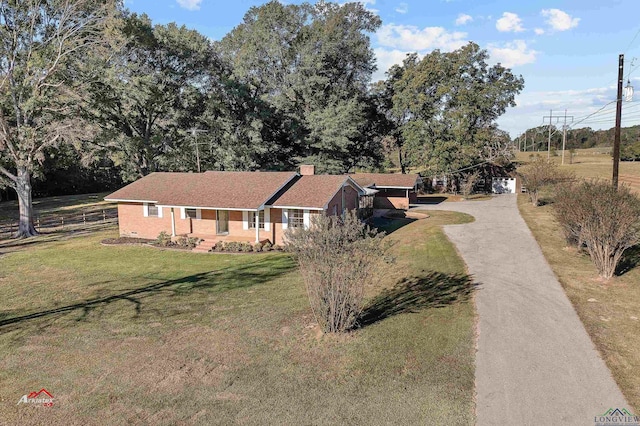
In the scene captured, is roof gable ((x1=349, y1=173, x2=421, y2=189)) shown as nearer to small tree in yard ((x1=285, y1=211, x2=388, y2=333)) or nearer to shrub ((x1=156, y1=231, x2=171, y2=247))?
shrub ((x1=156, y1=231, x2=171, y2=247))

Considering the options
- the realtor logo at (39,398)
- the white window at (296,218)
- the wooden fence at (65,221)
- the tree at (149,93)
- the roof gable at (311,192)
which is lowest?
the realtor logo at (39,398)

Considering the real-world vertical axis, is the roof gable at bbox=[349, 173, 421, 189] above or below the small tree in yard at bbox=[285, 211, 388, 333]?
above

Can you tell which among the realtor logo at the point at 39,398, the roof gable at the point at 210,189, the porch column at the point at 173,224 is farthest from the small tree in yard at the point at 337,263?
the porch column at the point at 173,224

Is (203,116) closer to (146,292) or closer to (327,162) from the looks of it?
(327,162)

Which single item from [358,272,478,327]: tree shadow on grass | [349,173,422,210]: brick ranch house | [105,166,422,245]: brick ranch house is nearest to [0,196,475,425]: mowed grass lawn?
[358,272,478,327]: tree shadow on grass

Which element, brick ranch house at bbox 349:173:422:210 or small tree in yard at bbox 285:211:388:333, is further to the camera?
brick ranch house at bbox 349:173:422:210

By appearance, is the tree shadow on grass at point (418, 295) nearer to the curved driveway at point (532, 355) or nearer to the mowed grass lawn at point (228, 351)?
the mowed grass lawn at point (228, 351)
